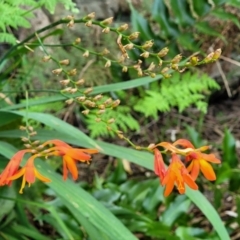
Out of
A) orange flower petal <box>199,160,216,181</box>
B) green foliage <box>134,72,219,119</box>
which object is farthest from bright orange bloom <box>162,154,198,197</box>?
green foliage <box>134,72,219,119</box>

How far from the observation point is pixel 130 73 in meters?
2.18

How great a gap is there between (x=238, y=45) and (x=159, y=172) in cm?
172

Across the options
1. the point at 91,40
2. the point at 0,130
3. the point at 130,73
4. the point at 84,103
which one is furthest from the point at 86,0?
the point at 84,103

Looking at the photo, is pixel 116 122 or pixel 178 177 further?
pixel 116 122

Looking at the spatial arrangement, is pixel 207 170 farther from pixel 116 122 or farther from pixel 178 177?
pixel 116 122

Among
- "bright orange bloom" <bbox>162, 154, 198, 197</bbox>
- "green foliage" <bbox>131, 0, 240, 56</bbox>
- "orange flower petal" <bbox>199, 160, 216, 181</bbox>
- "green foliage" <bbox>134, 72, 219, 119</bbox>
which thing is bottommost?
"green foliage" <bbox>134, 72, 219, 119</bbox>

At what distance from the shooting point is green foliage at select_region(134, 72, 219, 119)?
2.05m

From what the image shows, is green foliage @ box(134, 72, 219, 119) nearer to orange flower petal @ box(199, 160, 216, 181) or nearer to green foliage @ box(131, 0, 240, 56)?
green foliage @ box(131, 0, 240, 56)

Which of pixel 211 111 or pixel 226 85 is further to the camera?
pixel 211 111

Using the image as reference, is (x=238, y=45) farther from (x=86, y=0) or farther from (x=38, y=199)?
(x=38, y=199)

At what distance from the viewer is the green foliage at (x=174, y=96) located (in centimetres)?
205

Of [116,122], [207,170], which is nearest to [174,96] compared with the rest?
[116,122]

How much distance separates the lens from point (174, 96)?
2.11 metres

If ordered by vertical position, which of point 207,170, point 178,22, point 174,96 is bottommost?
point 174,96
